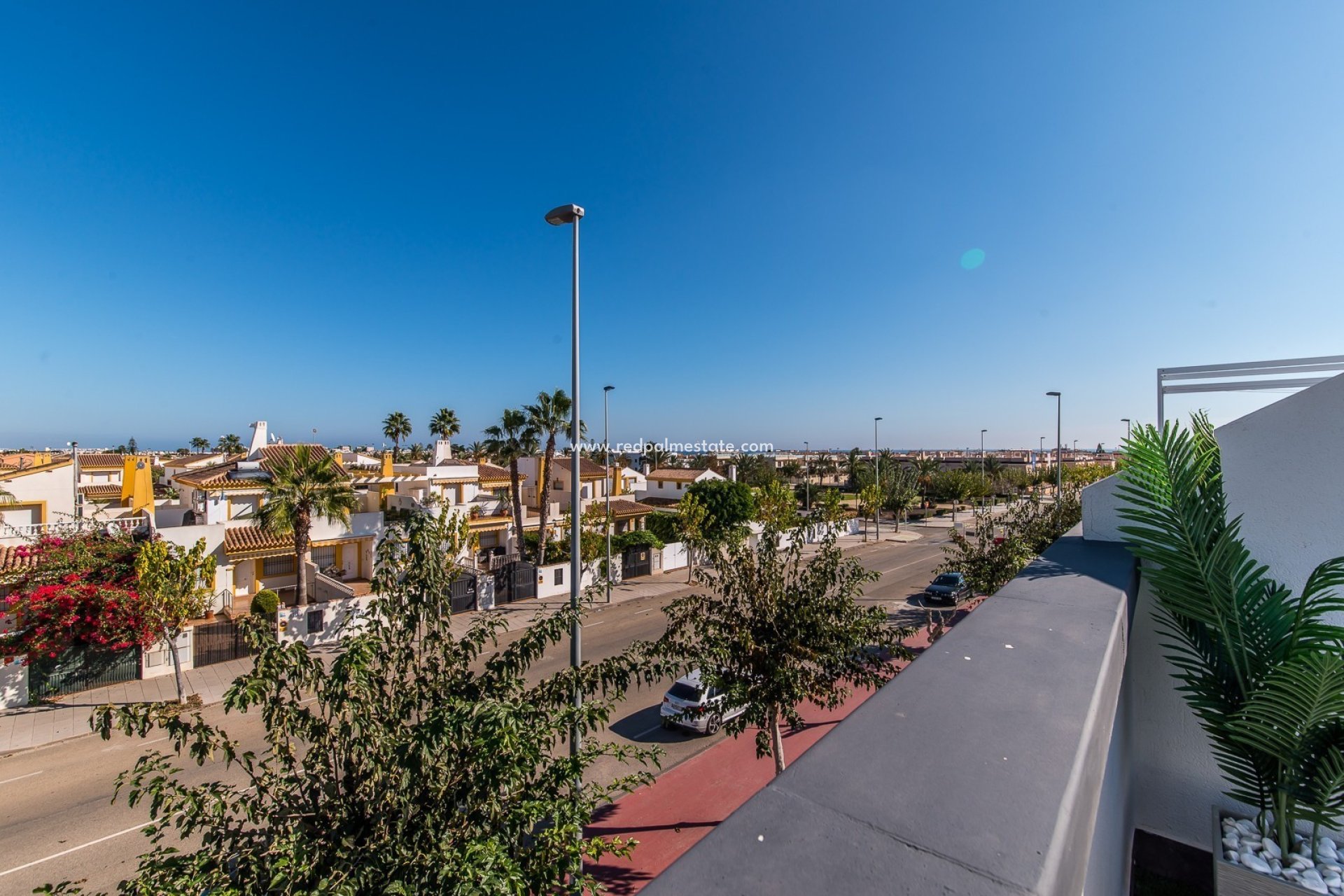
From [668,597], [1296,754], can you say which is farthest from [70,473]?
[1296,754]

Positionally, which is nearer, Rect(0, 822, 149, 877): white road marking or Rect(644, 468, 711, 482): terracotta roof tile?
Result: Rect(0, 822, 149, 877): white road marking

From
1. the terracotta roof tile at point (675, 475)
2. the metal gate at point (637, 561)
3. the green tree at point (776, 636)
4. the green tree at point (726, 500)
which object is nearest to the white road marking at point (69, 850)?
the green tree at point (776, 636)

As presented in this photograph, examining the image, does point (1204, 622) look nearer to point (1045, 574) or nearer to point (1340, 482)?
point (1045, 574)

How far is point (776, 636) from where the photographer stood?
745cm

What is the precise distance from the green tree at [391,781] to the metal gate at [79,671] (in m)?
15.5

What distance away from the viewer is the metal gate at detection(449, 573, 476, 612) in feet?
68.9

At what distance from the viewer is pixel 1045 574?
162 inches

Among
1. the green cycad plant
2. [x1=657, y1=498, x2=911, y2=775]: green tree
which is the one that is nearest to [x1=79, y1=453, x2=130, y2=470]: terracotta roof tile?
[x1=657, y1=498, x2=911, y2=775]: green tree

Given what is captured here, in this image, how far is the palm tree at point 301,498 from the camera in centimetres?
1745

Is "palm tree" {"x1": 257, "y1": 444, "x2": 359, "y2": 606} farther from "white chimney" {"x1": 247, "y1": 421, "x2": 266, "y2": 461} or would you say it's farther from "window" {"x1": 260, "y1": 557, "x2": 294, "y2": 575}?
"white chimney" {"x1": 247, "y1": 421, "x2": 266, "y2": 461}

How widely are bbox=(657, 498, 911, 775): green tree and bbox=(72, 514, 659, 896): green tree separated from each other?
11.5 ft

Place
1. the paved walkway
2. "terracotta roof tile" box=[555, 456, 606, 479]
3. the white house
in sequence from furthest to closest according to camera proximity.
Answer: the white house
"terracotta roof tile" box=[555, 456, 606, 479]
the paved walkway

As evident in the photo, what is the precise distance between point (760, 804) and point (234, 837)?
314 cm

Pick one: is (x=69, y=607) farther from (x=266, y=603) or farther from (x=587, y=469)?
(x=587, y=469)
